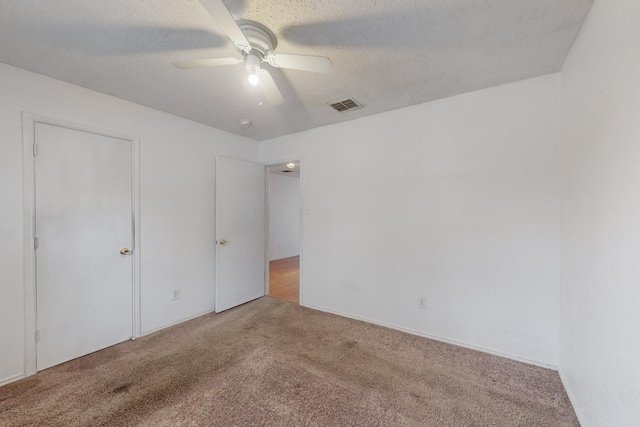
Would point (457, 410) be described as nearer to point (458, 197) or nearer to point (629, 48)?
point (458, 197)

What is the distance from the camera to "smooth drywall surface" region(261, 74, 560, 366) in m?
2.07

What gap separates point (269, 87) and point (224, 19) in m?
0.61

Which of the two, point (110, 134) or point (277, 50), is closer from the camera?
point (277, 50)

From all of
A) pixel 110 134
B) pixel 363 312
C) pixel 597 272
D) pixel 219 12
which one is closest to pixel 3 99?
pixel 110 134

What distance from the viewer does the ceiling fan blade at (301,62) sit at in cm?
147

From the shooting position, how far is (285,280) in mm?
4793

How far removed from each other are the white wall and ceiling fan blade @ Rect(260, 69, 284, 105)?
4899 millimetres

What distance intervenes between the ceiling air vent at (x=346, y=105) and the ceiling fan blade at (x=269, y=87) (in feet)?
2.91

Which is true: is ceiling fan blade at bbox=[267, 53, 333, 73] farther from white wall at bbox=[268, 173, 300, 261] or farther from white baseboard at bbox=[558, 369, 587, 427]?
white wall at bbox=[268, 173, 300, 261]

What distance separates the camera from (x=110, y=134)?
2.41 m

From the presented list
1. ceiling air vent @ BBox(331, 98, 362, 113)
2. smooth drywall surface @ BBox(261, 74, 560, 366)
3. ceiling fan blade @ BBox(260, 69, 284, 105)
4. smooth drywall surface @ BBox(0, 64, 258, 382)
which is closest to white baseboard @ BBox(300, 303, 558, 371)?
smooth drywall surface @ BBox(261, 74, 560, 366)

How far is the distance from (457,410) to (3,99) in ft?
13.1

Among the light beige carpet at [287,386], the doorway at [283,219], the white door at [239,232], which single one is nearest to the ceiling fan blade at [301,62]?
the white door at [239,232]

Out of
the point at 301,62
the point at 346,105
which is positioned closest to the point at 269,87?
the point at 301,62
